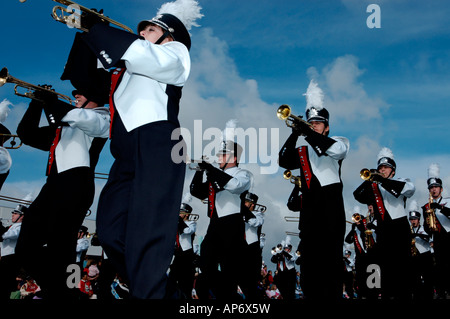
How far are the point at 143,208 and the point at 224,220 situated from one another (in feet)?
12.7

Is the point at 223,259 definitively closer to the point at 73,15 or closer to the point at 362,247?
the point at 73,15

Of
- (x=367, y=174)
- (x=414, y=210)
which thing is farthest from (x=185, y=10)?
(x=414, y=210)

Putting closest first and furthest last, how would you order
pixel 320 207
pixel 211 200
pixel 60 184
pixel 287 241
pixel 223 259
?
pixel 60 184 < pixel 320 207 < pixel 223 259 < pixel 211 200 < pixel 287 241

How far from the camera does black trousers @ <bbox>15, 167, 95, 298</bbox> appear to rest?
4066 mm

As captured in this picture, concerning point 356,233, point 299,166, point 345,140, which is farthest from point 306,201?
point 356,233

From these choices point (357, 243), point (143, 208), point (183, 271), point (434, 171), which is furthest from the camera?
point (357, 243)

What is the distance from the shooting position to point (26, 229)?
13.4 feet

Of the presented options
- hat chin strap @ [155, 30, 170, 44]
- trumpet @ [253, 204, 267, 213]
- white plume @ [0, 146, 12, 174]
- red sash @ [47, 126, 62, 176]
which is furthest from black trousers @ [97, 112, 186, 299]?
trumpet @ [253, 204, 267, 213]

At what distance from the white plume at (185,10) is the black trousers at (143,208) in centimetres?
107

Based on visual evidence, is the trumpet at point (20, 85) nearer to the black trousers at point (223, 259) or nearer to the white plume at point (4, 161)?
the white plume at point (4, 161)

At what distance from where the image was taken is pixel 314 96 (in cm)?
614

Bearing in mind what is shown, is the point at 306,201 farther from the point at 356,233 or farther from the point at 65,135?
the point at 356,233

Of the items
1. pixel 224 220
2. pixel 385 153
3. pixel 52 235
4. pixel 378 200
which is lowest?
pixel 52 235
